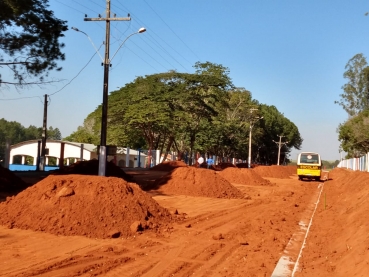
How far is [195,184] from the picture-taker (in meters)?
21.5

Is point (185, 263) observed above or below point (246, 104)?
below

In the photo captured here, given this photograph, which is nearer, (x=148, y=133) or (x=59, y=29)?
(x=59, y=29)

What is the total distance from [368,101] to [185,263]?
5712cm

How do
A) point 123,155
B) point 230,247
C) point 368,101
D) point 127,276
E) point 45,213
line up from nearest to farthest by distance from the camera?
point 127,276
point 230,247
point 45,213
point 123,155
point 368,101

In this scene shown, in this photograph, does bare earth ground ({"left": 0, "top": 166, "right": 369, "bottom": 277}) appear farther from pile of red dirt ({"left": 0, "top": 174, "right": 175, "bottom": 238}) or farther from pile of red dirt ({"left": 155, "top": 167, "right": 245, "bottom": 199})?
pile of red dirt ({"left": 155, "top": 167, "right": 245, "bottom": 199})

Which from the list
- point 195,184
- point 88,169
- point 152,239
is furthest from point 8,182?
point 152,239

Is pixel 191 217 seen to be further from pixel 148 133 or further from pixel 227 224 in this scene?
pixel 148 133

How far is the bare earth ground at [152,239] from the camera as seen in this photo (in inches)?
300

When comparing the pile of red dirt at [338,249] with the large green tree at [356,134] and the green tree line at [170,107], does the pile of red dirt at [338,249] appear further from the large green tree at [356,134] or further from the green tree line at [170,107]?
the large green tree at [356,134]

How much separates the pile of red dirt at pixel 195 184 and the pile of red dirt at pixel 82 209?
29.4ft

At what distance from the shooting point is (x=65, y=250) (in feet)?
27.9

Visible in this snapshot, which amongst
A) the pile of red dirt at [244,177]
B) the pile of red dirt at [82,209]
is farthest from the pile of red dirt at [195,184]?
the pile of red dirt at [244,177]

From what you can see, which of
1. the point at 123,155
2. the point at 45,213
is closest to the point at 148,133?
the point at 123,155

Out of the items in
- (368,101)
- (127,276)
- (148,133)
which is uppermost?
(368,101)
